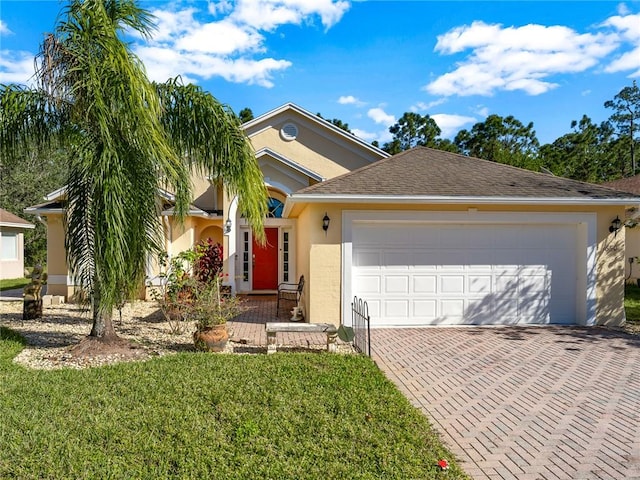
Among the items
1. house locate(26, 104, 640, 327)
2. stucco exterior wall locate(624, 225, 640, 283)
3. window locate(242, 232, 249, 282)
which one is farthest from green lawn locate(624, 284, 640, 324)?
window locate(242, 232, 249, 282)

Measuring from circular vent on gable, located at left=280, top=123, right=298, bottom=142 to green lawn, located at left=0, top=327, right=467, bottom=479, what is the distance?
40.9 feet

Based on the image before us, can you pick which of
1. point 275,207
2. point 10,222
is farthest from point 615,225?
point 10,222

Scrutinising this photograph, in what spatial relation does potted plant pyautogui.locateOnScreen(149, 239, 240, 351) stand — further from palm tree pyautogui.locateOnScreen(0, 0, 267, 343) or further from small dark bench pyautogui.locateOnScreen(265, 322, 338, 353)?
palm tree pyautogui.locateOnScreen(0, 0, 267, 343)

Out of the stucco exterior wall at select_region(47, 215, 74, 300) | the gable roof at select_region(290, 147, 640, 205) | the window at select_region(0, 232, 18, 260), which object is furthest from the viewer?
the window at select_region(0, 232, 18, 260)

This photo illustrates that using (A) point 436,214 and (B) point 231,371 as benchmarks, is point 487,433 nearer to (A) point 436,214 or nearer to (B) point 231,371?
(B) point 231,371

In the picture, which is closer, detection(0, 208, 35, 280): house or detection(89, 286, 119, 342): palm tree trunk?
detection(89, 286, 119, 342): palm tree trunk

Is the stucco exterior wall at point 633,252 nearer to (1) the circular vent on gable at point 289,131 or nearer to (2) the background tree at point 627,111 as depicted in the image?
(1) the circular vent on gable at point 289,131

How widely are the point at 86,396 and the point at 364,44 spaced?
10171mm

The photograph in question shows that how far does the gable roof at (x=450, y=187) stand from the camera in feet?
29.3

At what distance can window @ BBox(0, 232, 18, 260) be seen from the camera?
22.4m

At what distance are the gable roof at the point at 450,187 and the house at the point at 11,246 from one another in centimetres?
2131

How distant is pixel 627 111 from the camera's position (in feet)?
128

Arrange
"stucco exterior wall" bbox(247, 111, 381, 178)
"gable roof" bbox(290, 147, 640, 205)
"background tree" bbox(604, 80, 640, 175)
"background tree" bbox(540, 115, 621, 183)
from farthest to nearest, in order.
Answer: "background tree" bbox(604, 80, 640, 175), "background tree" bbox(540, 115, 621, 183), "stucco exterior wall" bbox(247, 111, 381, 178), "gable roof" bbox(290, 147, 640, 205)

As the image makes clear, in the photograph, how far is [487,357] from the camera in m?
7.09
